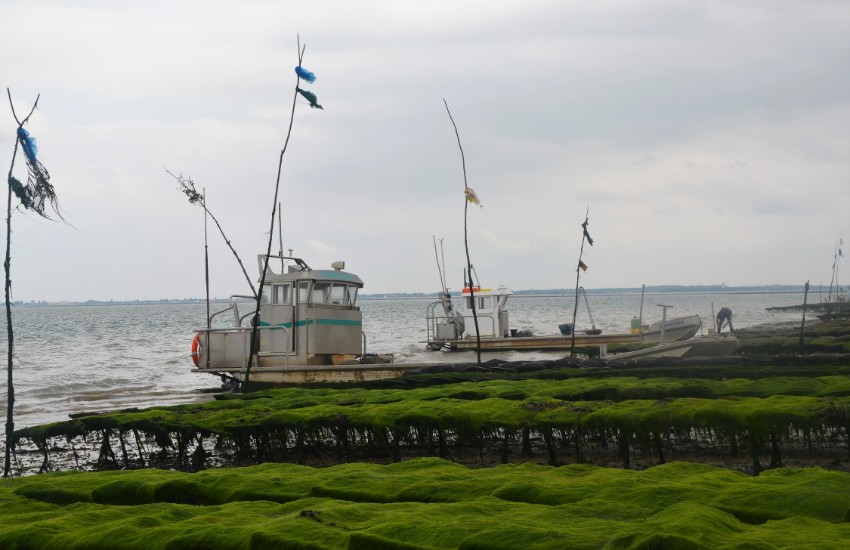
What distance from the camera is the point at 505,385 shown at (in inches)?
539

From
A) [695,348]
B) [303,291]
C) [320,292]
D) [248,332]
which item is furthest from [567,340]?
[248,332]

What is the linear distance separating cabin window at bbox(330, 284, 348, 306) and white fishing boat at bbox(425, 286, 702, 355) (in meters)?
7.95

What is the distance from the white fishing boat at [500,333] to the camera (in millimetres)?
28922

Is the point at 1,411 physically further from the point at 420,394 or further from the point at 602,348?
the point at 602,348

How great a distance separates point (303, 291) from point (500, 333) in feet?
41.3

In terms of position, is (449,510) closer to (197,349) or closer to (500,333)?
(197,349)

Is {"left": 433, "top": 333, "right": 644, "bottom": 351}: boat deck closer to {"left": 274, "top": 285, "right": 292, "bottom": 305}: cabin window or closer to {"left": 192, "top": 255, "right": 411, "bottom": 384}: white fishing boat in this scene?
{"left": 192, "top": 255, "right": 411, "bottom": 384}: white fishing boat

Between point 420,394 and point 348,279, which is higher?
point 348,279

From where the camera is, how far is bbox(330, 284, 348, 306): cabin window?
20922 mm

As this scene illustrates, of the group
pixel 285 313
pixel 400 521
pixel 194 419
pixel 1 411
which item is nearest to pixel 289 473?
pixel 400 521

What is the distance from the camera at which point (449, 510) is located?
5.57m

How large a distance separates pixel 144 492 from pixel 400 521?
286cm

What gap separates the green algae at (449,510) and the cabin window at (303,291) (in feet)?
42.3

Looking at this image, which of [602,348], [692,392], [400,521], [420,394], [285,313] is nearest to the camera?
[400,521]
